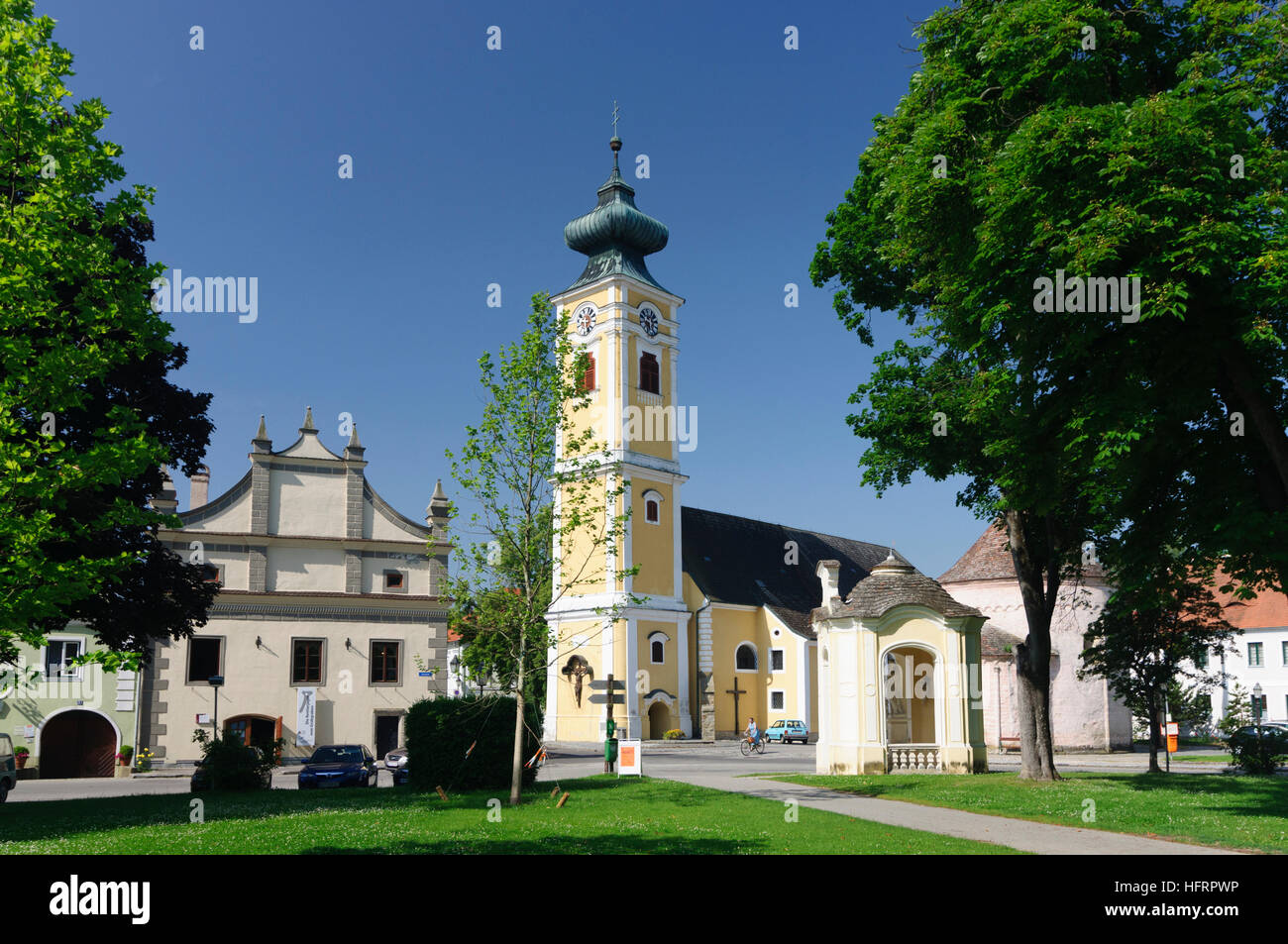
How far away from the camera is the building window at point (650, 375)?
57031 mm

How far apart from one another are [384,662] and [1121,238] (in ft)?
117

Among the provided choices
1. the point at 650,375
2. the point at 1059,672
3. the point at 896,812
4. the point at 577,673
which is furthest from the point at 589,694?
the point at 896,812

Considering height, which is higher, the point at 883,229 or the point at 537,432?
the point at 883,229

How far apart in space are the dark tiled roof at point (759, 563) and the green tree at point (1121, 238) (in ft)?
137

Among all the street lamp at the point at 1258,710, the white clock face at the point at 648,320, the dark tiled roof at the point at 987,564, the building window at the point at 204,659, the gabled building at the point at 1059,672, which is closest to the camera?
the street lamp at the point at 1258,710

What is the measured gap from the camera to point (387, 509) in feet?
141

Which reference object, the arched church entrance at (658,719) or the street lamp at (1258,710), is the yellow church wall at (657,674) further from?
the street lamp at (1258,710)

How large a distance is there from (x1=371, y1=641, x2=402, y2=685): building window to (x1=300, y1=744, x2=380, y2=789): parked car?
14613 millimetres

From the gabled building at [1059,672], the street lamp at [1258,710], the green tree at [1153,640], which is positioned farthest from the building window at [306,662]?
the street lamp at [1258,710]

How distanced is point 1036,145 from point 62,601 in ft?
52.5

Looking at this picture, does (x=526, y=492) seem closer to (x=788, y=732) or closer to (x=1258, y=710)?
(x=788, y=732)
